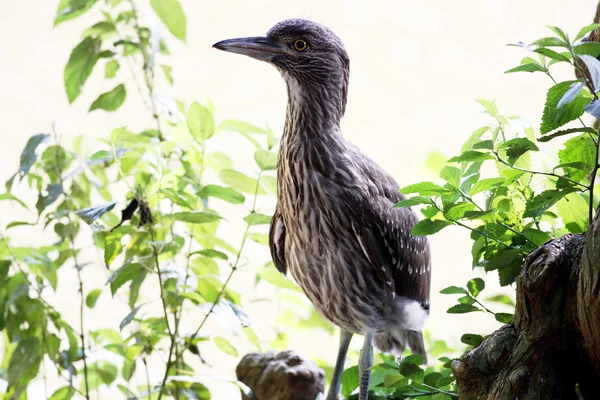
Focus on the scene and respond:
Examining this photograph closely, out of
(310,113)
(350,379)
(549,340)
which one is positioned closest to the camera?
(549,340)

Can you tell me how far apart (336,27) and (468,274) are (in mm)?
1283

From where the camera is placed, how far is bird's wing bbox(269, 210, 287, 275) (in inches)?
56.4

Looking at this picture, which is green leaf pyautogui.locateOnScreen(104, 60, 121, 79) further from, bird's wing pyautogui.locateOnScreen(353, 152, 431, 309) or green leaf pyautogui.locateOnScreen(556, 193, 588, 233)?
green leaf pyautogui.locateOnScreen(556, 193, 588, 233)

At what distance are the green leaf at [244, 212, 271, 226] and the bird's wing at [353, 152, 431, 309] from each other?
8.7 inches

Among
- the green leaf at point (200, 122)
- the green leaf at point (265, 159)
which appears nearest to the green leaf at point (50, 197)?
the green leaf at point (200, 122)

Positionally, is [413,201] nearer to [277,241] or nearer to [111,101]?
[277,241]

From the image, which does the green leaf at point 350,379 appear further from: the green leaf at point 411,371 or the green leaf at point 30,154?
the green leaf at point 30,154

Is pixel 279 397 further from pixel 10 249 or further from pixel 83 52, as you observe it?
pixel 83 52

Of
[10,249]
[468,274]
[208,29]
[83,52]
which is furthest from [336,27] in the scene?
[10,249]

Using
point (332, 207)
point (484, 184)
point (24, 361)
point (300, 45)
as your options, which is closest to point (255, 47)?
point (300, 45)

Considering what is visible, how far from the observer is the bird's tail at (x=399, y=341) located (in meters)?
1.59

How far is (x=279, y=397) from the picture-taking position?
60.7 inches

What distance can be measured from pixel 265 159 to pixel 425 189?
1.74 feet

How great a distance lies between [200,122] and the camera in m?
1.44
